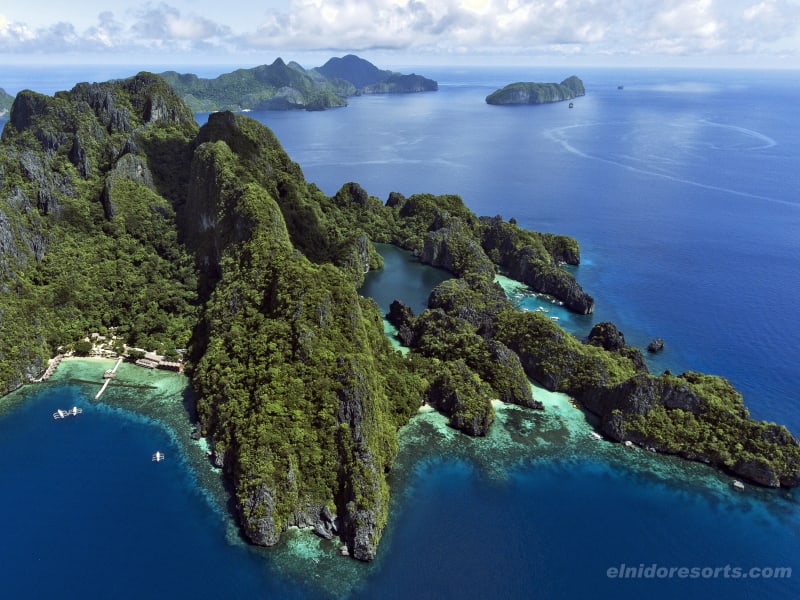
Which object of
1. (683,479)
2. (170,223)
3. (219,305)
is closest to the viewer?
(683,479)

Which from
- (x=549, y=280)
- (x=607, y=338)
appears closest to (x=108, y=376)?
(x=607, y=338)

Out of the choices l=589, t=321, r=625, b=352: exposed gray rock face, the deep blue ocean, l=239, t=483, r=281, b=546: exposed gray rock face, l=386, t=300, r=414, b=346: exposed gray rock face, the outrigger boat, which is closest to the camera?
the deep blue ocean

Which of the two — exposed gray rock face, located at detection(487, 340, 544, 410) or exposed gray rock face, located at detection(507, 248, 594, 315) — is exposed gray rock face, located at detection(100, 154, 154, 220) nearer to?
exposed gray rock face, located at detection(487, 340, 544, 410)

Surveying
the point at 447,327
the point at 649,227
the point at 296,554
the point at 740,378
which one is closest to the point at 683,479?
the point at 740,378

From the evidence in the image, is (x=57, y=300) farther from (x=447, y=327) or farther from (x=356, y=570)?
(x=356, y=570)

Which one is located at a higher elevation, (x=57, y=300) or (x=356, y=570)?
(x=57, y=300)

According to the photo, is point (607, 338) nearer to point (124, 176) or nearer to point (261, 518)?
point (261, 518)

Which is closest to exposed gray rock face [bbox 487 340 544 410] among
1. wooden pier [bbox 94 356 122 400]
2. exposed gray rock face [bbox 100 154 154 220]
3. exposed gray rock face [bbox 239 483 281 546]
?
exposed gray rock face [bbox 239 483 281 546]

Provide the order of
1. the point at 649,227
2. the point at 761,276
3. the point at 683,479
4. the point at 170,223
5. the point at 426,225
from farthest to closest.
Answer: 1. the point at 649,227
2. the point at 426,225
3. the point at 761,276
4. the point at 170,223
5. the point at 683,479
